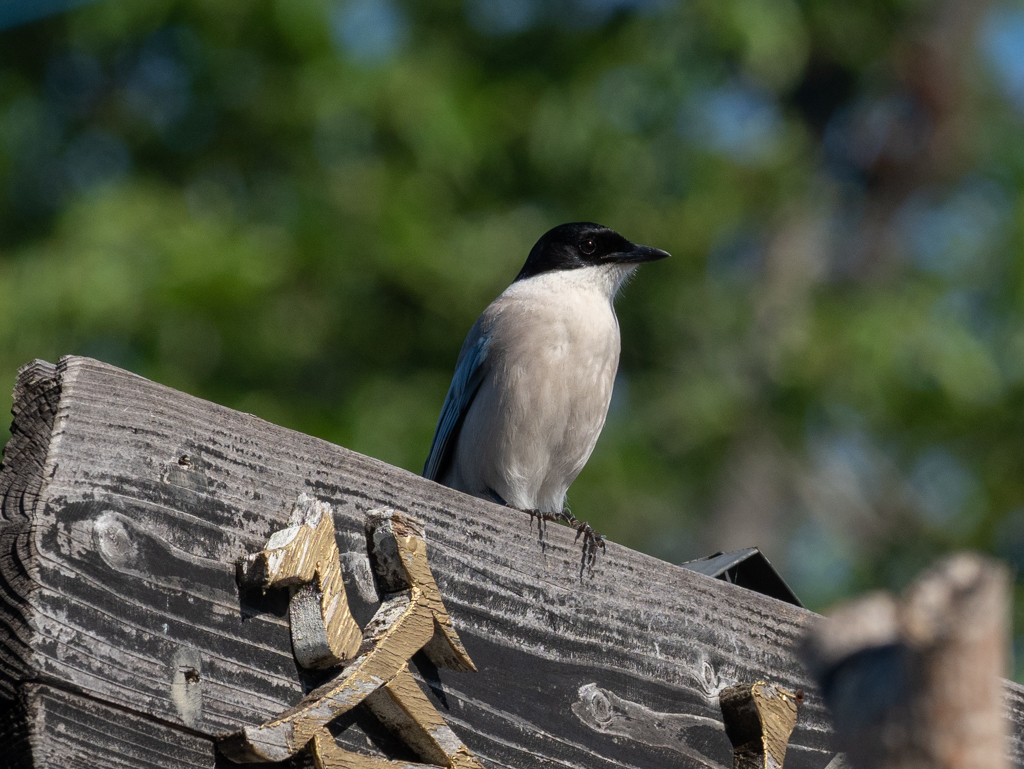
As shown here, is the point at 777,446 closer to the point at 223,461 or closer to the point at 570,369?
the point at 570,369

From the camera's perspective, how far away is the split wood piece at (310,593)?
1869 mm

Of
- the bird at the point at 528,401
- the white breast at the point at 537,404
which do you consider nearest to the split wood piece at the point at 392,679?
the bird at the point at 528,401

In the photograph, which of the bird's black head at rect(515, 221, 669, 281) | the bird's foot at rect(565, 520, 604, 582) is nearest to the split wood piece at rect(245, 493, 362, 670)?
the bird's foot at rect(565, 520, 604, 582)

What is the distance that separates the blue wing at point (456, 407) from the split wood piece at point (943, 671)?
3.37m

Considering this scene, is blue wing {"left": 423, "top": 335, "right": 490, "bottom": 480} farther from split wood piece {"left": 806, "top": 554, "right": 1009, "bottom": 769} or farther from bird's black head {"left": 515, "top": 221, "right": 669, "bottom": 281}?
split wood piece {"left": 806, "top": 554, "right": 1009, "bottom": 769}

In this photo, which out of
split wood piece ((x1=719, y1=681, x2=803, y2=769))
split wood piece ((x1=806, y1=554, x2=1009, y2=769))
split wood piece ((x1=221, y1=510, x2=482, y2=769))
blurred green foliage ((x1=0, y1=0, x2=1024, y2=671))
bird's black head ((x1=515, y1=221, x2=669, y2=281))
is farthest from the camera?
blurred green foliage ((x1=0, y1=0, x2=1024, y2=671))

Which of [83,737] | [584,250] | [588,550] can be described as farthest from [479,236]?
[83,737]

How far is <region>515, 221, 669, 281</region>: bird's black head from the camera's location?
519 cm

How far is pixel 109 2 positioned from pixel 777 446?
561 cm

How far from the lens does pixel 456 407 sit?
453cm

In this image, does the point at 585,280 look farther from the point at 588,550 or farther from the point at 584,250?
the point at 588,550

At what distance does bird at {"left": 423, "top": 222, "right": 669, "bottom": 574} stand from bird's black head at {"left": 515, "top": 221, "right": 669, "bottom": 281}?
355mm

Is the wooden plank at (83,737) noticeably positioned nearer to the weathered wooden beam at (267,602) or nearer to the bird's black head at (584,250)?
the weathered wooden beam at (267,602)

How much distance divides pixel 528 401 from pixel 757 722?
1.97m
